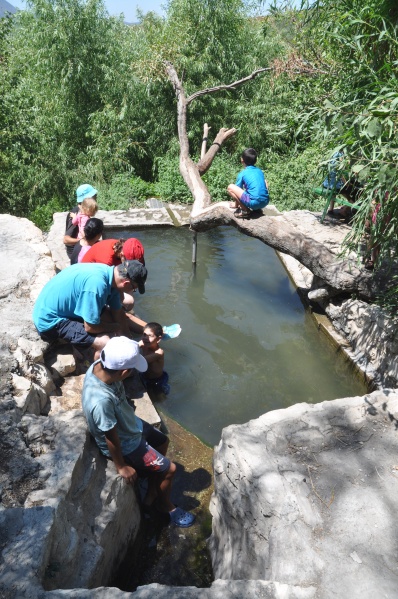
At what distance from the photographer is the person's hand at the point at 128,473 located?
135 inches

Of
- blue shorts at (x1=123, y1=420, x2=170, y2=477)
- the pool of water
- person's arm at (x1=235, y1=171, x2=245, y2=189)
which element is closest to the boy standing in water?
the pool of water

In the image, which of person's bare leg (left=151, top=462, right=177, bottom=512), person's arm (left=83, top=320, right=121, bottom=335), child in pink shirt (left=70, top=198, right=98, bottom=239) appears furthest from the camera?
child in pink shirt (left=70, top=198, right=98, bottom=239)

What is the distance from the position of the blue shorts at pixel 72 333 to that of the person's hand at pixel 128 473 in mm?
Answer: 1391

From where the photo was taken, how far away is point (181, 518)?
12.8 feet

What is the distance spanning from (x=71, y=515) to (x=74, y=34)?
1255 cm

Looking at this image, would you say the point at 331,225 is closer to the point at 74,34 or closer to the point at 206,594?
the point at 206,594

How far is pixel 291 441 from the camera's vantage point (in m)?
3.59

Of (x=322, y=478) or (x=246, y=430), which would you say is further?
(x=246, y=430)

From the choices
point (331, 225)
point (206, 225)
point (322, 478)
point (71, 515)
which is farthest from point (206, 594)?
point (331, 225)

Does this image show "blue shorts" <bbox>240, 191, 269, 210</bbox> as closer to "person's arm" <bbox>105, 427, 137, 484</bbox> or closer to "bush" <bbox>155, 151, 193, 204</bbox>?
"person's arm" <bbox>105, 427, 137, 484</bbox>

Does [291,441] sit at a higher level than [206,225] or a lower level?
lower

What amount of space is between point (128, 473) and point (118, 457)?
0.56ft

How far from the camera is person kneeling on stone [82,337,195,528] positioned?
10.5 feet

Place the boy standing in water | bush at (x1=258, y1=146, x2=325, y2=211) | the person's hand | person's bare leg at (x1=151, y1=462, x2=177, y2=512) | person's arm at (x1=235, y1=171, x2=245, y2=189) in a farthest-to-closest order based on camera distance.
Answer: bush at (x1=258, y1=146, x2=325, y2=211), person's arm at (x1=235, y1=171, x2=245, y2=189), the boy standing in water, person's bare leg at (x1=151, y1=462, x2=177, y2=512), the person's hand
